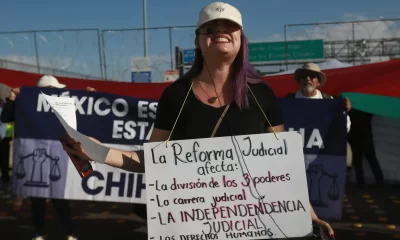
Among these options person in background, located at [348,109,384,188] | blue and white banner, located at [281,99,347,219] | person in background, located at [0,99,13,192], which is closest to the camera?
blue and white banner, located at [281,99,347,219]

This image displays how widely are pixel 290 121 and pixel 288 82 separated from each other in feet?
3.69

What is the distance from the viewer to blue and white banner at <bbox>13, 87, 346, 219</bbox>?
4.75 meters

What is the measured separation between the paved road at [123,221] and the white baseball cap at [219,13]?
145 inches

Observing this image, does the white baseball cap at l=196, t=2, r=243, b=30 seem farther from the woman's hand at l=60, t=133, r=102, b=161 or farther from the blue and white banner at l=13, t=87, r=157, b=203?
the blue and white banner at l=13, t=87, r=157, b=203

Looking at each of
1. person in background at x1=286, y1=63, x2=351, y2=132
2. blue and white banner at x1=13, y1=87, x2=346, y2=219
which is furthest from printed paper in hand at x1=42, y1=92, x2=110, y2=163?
person in background at x1=286, y1=63, x2=351, y2=132

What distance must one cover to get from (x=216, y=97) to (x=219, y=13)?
316 millimetres

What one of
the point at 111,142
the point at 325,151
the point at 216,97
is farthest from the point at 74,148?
the point at 325,151

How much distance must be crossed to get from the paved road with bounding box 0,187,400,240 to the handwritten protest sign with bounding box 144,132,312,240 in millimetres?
3422

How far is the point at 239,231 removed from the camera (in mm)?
1776

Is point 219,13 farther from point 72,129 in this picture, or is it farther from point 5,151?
point 5,151

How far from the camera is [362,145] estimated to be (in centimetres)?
757

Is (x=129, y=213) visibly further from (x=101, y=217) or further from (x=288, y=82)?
(x=288, y=82)

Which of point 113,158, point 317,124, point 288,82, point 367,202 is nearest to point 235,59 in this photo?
point 113,158

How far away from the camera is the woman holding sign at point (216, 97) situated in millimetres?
1801
